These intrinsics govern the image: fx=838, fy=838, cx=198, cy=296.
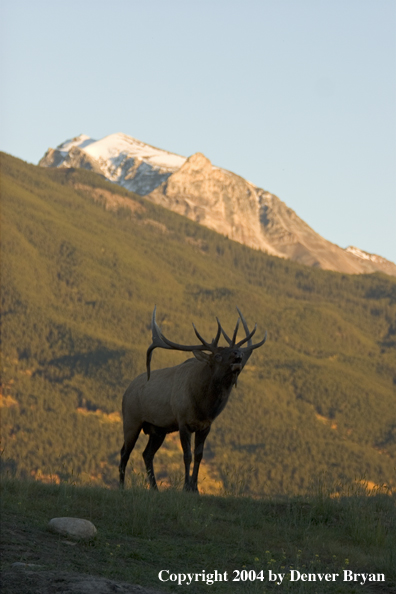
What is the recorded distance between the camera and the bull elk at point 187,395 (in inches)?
525

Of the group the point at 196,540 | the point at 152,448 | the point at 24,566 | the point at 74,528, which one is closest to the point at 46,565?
the point at 24,566

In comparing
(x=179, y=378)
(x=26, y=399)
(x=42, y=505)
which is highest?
(x=179, y=378)

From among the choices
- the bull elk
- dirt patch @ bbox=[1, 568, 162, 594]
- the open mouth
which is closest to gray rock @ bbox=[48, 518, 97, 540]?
dirt patch @ bbox=[1, 568, 162, 594]

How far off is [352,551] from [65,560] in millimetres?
3482

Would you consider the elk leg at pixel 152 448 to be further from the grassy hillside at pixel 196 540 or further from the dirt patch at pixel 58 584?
the dirt patch at pixel 58 584

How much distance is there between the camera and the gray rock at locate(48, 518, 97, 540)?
31.2 ft

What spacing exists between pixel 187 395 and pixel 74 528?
14.8 feet

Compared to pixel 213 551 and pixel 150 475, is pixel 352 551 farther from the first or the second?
pixel 150 475

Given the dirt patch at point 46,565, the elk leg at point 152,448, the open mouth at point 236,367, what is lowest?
the dirt patch at point 46,565

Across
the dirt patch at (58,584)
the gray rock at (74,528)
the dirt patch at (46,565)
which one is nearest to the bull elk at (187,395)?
the gray rock at (74,528)

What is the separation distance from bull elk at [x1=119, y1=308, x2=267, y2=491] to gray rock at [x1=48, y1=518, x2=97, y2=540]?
12.2 ft

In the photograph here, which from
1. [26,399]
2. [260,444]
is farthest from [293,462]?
[26,399]

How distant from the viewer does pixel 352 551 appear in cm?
992

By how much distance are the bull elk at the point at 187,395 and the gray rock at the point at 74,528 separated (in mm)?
3703
